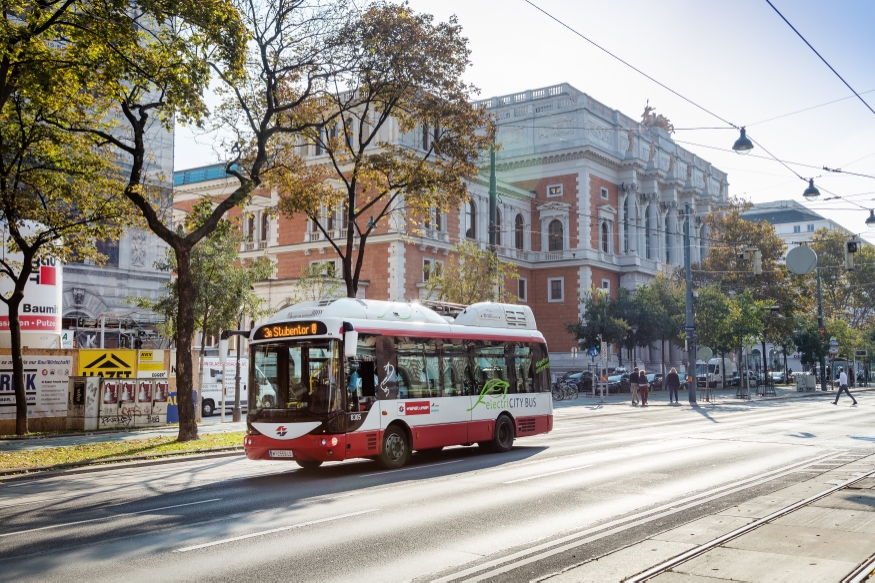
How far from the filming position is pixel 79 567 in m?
7.75

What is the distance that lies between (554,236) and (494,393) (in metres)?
49.0

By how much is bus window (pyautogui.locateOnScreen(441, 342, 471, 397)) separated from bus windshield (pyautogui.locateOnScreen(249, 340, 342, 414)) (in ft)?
10.5

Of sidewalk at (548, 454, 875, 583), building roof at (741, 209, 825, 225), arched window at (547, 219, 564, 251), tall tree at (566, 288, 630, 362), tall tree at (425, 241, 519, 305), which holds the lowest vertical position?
sidewalk at (548, 454, 875, 583)

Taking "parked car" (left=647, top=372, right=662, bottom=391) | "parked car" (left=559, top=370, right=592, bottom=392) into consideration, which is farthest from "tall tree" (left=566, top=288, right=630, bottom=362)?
"parked car" (left=647, top=372, right=662, bottom=391)

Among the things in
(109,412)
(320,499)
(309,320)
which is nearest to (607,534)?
(320,499)

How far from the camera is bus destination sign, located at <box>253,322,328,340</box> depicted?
14.8 m

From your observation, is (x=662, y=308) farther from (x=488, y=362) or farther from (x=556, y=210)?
(x=488, y=362)

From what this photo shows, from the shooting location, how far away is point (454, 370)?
57.9 ft

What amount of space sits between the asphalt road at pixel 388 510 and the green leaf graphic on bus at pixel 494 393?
1145 millimetres

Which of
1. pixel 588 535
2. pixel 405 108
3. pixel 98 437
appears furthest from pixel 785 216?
pixel 588 535

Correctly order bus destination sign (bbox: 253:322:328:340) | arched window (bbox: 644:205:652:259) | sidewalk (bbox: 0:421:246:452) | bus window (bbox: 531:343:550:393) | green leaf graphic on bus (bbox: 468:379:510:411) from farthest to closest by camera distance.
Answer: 1. arched window (bbox: 644:205:652:259)
2. bus window (bbox: 531:343:550:393)
3. sidewalk (bbox: 0:421:246:452)
4. green leaf graphic on bus (bbox: 468:379:510:411)
5. bus destination sign (bbox: 253:322:328:340)

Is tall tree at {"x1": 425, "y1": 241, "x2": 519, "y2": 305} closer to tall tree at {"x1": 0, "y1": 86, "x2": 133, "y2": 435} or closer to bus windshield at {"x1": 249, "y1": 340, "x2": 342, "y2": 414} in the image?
tall tree at {"x1": 0, "y1": 86, "x2": 133, "y2": 435}

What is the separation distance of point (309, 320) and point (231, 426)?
42.1ft

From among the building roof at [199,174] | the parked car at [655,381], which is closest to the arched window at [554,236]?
the parked car at [655,381]
